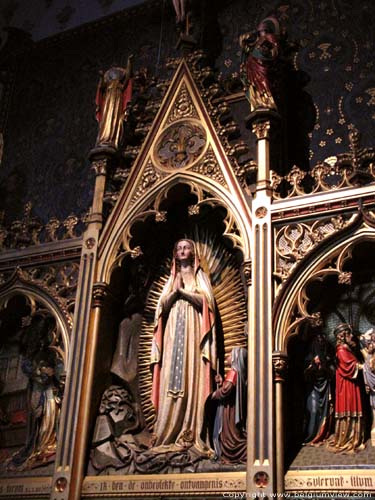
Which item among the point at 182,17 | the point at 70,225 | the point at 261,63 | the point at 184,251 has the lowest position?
the point at 184,251

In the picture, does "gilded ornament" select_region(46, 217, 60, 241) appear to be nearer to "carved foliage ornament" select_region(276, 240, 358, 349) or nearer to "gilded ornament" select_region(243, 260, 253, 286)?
"gilded ornament" select_region(243, 260, 253, 286)

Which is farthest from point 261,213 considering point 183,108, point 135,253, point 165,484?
point 165,484

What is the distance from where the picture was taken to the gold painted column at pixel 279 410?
703cm

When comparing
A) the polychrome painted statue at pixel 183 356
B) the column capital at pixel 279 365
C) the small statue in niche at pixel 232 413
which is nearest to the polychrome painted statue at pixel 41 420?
the polychrome painted statue at pixel 183 356

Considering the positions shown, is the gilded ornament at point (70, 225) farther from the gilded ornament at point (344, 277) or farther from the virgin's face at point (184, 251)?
the gilded ornament at point (344, 277)

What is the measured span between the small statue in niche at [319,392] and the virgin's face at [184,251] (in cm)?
178

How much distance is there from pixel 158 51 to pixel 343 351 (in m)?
5.80

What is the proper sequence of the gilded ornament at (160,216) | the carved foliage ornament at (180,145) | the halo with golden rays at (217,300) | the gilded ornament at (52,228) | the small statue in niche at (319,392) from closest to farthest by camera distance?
the small statue in niche at (319,392) → the halo with golden rays at (217,300) → the gilded ornament at (160,216) → the carved foliage ornament at (180,145) → the gilded ornament at (52,228)

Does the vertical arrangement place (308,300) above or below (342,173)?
below

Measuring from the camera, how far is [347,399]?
7316 mm

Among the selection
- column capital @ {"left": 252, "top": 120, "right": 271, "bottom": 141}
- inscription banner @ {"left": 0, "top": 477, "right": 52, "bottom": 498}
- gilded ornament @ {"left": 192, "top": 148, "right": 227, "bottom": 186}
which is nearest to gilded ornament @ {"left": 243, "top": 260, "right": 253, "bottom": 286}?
gilded ornament @ {"left": 192, "top": 148, "right": 227, "bottom": 186}

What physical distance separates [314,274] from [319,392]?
1135mm

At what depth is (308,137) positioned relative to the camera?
30.7 feet

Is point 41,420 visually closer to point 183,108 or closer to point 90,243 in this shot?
point 90,243
